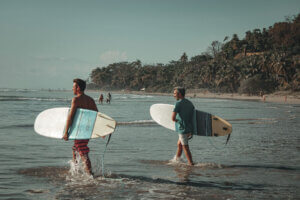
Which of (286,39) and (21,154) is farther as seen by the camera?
(286,39)

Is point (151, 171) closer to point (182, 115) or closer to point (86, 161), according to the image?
point (182, 115)

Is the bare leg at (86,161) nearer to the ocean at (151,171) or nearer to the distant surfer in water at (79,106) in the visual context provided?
the distant surfer in water at (79,106)

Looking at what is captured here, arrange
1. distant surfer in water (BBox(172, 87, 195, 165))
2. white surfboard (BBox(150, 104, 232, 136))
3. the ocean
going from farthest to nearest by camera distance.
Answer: white surfboard (BBox(150, 104, 232, 136)) < distant surfer in water (BBox(172, 87, 195, 165)) < the ocean

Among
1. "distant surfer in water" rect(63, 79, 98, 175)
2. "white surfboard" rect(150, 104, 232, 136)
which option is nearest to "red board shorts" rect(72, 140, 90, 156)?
"distant surfer in water" rect(63, 79, 98, 175)

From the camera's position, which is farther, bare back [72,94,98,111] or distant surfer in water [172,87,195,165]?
distant surfer in water [172,87,195,165]

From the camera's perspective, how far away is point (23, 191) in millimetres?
5477

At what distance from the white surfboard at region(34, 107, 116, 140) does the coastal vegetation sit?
2760 inches

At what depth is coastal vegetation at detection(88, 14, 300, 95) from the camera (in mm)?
77762

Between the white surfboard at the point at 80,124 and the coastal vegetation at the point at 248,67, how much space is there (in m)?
70.1

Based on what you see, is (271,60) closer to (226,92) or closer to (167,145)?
(226,92)

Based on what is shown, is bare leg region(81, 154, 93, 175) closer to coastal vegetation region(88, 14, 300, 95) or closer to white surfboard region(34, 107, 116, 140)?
white surfboard region(34, 107, 116, 140)

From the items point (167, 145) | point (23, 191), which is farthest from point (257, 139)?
point (23, 191)

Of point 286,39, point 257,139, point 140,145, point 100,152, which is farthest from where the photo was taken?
A: point 286,39

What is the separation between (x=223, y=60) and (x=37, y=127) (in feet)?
332
